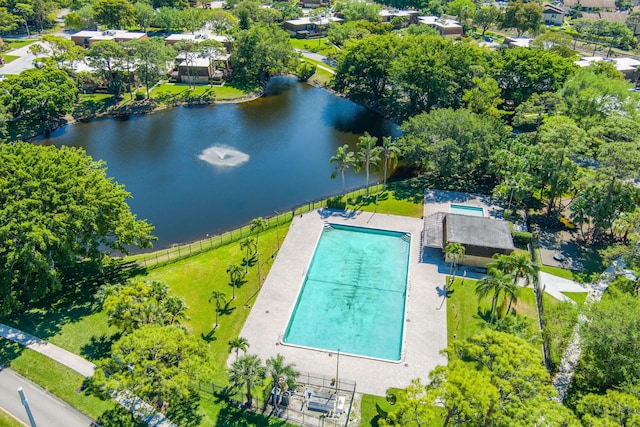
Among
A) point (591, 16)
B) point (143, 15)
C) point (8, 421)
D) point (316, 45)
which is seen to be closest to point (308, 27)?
point (316, 45)

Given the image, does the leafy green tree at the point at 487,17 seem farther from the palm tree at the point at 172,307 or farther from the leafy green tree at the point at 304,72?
the palm tree at the point at 172,307

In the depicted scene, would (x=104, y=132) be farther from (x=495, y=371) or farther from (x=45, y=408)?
(x=495, y=371)

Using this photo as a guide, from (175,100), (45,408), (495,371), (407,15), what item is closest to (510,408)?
(495,371)

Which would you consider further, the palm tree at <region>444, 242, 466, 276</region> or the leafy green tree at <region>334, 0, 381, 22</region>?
the leafy green tree at <region>334, 0, 381, 22</region>

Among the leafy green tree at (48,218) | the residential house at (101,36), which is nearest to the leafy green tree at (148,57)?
the residential house at (101,36)

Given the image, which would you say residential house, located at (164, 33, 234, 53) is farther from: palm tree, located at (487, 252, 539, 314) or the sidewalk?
palm tree, located at (487, 252, 539, 314)

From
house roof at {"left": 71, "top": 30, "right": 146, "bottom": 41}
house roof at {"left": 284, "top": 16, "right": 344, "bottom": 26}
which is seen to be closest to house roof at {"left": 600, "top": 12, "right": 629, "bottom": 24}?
house roof at {"left": 284, "top": 16, "right": 344, "bottom": 26}
